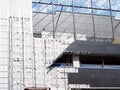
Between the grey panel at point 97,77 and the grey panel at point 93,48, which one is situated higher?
the grey panel at point 93,48

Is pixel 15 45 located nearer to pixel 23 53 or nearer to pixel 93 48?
pixel 23 53

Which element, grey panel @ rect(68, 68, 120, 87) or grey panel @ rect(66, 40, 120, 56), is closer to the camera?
grey panel @ rect(68, 68, 120, 87)

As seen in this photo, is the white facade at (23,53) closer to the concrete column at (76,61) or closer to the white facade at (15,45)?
the white facade at (15,45)

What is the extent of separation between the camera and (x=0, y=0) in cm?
2466

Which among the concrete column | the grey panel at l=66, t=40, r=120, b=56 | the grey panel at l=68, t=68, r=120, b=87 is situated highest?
the grey panel at l=66, t=40, r=120, b=56

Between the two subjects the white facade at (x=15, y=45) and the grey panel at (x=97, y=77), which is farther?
the grey panel at (x=97, y=77)

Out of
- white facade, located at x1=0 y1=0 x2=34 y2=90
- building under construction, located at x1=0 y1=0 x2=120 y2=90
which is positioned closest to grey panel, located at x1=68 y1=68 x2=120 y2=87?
building under construction, located at x1=0 y1=0 x2=120 y2=90

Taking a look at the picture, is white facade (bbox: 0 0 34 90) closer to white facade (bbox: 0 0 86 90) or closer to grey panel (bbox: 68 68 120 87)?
white facade (bbox: 0 0 86 90)

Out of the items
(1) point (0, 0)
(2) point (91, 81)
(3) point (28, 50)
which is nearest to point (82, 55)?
(2) point (91, 81)

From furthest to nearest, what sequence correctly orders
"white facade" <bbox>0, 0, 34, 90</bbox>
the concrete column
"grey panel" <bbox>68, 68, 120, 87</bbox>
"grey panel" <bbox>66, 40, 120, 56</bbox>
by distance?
"grey panel" <bbox>66, 40, 120, 56</bbox> → the concrete column → "grey panel" <bbox>68, 68, 120, 87</bbox> → "white facade" <bbox>0, 0, 34, 90</bbox>

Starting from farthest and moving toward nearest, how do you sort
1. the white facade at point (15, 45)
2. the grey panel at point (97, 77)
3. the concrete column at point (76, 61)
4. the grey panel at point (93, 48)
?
the grey panel at point (93, 48)
the concrete column at point (76, 61)
the grey panel at point (97, 77)
the white facade at point (15, 45)

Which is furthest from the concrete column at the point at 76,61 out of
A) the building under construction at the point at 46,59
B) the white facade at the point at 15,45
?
the white facade at the point at 15,45

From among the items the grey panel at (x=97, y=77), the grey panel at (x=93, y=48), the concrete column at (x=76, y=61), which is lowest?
the grey panel at (x=97, y=77)

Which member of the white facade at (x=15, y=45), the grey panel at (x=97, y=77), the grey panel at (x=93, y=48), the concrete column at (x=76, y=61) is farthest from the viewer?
the grey panel at (x=93, y=48)
